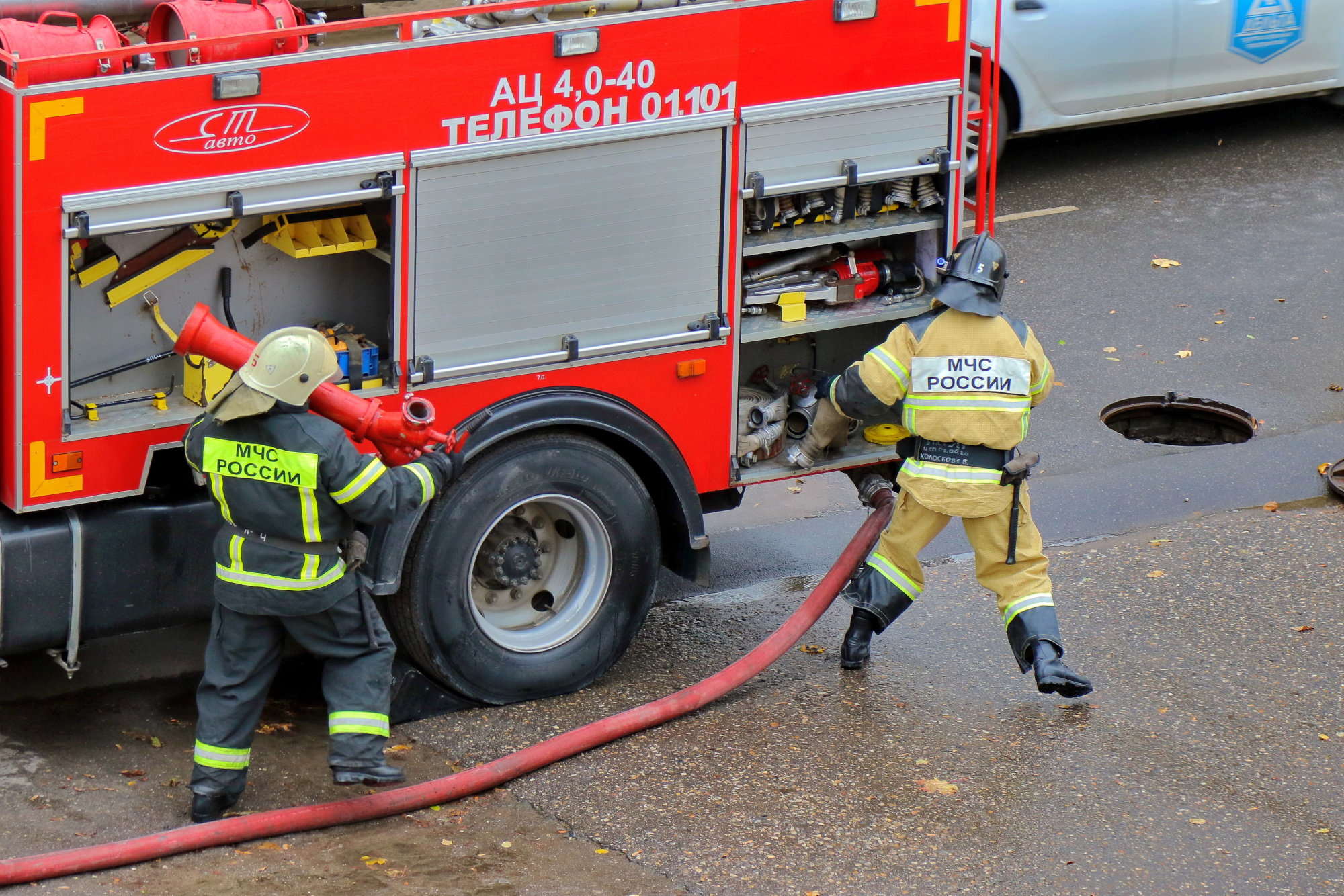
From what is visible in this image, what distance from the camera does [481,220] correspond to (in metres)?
5.16

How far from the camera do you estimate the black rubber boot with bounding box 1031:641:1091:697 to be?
5562 mm

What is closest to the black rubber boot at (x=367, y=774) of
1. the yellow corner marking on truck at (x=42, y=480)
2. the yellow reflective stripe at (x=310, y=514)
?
the yellow reflective stripe at (x=310, y=514)

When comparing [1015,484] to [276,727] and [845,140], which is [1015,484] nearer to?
[845,140]

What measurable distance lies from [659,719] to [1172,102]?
749cm

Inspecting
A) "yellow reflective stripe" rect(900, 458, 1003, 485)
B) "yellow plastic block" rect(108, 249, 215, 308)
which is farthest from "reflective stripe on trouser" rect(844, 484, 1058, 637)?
"yellow plastic block" rect(108, 249, 215, 308)

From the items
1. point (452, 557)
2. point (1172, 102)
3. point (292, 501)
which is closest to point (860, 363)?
point (452, 557)

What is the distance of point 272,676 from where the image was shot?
4965 millimetres

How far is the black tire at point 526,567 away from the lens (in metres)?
5.40

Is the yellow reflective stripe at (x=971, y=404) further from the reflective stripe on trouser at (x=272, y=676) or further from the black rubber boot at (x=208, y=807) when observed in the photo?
the black rubber boot at (x=208, y=807)

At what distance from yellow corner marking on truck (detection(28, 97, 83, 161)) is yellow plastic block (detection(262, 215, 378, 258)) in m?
0.76

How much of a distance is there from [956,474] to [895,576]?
1.57 feet

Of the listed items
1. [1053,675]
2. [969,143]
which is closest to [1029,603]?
[1053,675]

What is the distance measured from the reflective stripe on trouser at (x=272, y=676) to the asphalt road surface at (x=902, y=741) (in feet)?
0.82

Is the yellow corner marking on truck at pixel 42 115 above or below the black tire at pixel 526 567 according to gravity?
above
